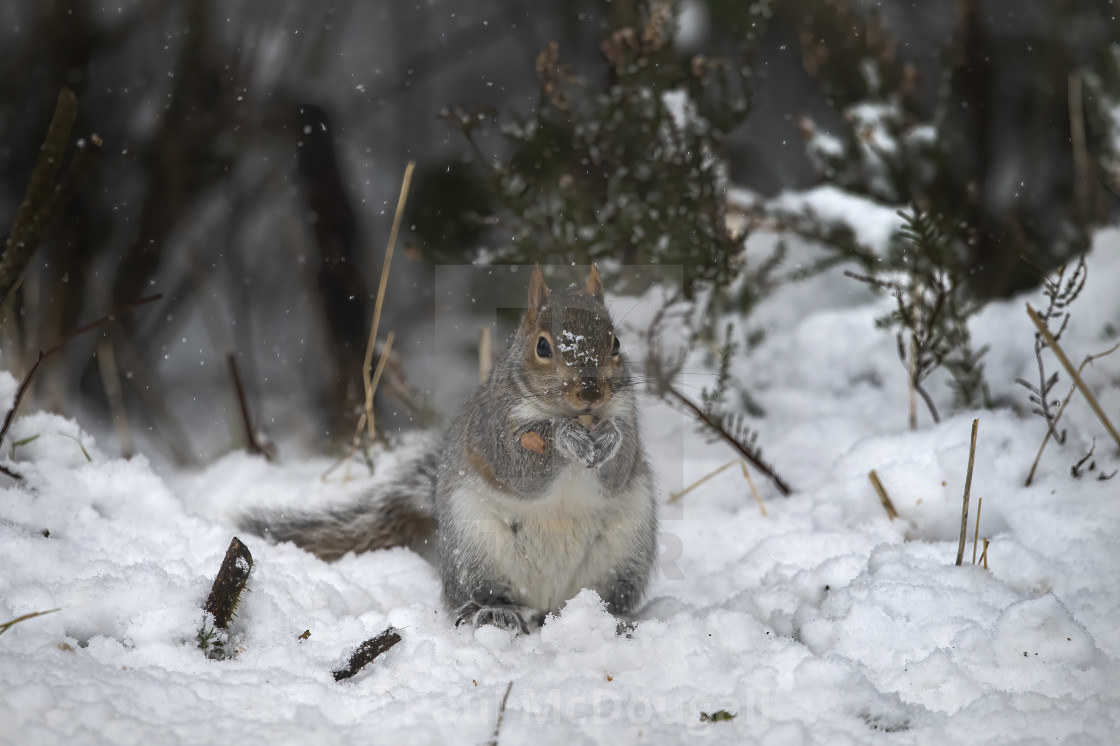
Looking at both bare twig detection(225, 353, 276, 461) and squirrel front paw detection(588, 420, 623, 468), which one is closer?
squirrel front paw detection(588, 420, 623, 468)

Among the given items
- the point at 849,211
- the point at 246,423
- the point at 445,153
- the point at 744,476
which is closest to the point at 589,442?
the point at 744,476

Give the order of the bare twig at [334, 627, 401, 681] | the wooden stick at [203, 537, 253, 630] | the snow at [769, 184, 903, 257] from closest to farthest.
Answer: the bare twig at [334, 627, 401, 681], the wooden stick at [203, 537, 253, 630], the snow at [769, 184, 903, 257]

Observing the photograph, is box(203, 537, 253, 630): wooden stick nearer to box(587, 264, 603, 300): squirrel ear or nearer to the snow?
box(587, 264, 603, 300): squirrel ear

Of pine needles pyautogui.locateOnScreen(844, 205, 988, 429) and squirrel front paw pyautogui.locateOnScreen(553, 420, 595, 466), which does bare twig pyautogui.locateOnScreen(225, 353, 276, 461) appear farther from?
pine needles pyautogui.locateOnScreen(844, 205, 988, 429)

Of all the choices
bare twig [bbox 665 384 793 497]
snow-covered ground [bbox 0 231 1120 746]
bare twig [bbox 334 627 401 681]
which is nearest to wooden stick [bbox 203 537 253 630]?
snow-covered ground [bbox 0 231 1120 746]

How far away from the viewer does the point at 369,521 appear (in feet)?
8.22

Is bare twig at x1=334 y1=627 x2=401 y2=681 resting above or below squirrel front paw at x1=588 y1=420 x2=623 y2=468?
below

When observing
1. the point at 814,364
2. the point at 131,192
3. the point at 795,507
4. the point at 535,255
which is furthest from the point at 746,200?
the point at 131,192

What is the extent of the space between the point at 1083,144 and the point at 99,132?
13.1 ft

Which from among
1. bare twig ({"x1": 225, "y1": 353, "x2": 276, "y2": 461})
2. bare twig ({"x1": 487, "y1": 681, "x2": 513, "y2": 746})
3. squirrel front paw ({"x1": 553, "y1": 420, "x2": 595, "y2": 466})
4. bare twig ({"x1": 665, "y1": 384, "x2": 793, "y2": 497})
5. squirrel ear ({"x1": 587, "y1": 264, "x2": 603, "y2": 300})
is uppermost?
squirrel ear ({"x1": 587, "y1": 264, "x2": 603, "y2": 300})

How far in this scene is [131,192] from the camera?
3873mm

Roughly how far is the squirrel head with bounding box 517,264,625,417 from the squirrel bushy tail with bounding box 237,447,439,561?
57 centimetres

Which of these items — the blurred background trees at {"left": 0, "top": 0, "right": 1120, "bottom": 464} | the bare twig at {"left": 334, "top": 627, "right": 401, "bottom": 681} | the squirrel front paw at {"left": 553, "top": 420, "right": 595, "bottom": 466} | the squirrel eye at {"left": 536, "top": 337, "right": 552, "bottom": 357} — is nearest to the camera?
the bare twig at {"left": 334, "top": 627, "right": 401, "bottom": 681}

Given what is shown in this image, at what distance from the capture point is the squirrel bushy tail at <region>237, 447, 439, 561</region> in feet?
7.95
